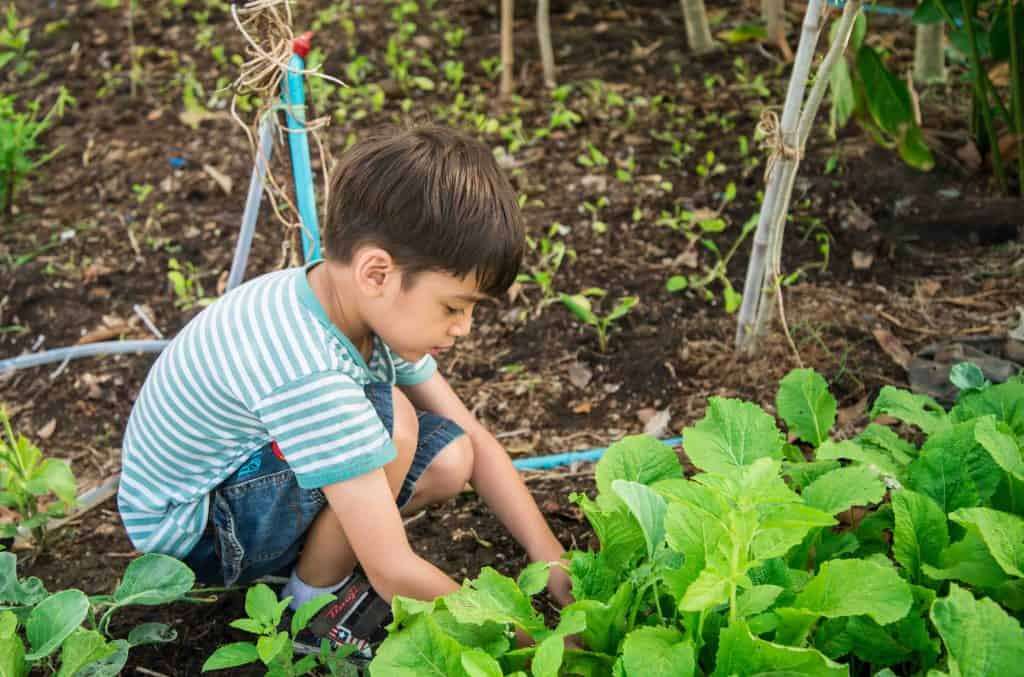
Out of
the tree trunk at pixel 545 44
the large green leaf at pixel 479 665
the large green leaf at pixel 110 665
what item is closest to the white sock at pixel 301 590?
the large green leaf at pixel 110 665

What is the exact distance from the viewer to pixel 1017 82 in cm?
264

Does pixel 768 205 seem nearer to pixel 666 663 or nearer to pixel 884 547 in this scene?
pixel 884 547

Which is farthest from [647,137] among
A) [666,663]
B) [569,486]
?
[666,663]

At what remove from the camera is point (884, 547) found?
1746 mm

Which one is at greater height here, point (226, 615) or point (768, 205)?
point (768, 205)

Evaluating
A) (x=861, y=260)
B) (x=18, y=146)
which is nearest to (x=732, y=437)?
(x=861, y=260)

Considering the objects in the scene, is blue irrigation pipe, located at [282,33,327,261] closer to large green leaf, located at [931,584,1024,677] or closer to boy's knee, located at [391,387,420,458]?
boy's knee, located at [391,387,420,458]

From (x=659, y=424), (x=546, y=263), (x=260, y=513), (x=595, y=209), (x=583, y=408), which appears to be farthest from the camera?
(x=595, y=209)

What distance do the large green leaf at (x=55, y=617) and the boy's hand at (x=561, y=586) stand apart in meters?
0.74

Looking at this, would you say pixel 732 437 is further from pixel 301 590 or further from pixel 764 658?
pixel 301 590

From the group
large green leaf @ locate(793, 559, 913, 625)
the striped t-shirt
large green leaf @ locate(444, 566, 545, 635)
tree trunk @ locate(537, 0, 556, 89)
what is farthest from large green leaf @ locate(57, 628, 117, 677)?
tree trunk @ locate(537, 0, 556, 89)

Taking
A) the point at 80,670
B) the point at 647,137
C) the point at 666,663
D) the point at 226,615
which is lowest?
the point at 226,615

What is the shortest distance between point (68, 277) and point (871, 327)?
2.24 meters

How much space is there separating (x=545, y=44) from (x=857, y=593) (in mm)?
2561
